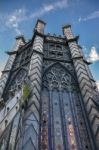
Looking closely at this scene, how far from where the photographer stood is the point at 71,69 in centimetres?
1027

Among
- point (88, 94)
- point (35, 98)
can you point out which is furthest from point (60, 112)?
point (88, 94)

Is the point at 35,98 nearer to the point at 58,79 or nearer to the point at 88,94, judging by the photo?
the point at 88,94

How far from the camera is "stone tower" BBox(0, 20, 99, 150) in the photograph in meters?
5.75

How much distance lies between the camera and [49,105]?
7762 mm

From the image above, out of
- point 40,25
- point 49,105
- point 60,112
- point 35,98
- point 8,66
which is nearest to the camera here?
point 35,98

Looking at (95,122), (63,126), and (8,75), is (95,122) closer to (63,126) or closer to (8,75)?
(63,126)

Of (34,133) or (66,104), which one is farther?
(66,104)

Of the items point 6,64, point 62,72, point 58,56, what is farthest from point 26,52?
point 62,72

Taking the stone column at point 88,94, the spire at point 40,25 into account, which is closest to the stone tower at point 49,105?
the stone column at point 88,94

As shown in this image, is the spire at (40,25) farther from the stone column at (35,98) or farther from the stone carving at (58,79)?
the stone carving at (58,79)

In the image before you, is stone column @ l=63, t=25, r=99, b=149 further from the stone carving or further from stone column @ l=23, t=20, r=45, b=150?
stone column @ l=23, t=20, r=45, b=150

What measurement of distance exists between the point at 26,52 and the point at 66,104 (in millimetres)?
5674

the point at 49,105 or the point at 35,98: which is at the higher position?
the point at 49,105

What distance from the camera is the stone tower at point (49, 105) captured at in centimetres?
575
